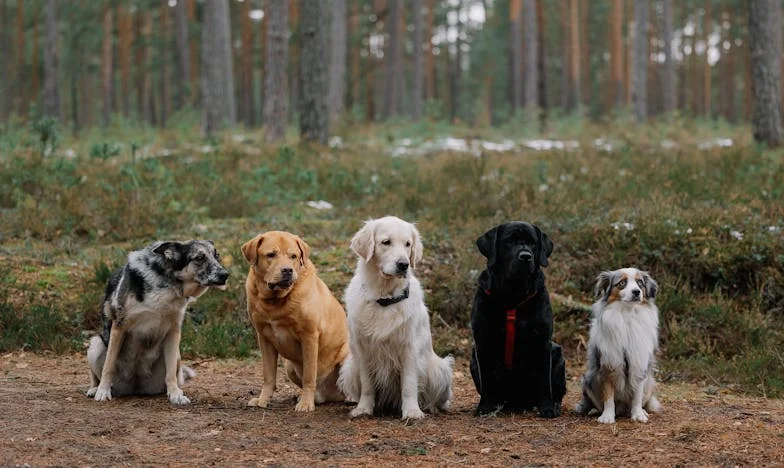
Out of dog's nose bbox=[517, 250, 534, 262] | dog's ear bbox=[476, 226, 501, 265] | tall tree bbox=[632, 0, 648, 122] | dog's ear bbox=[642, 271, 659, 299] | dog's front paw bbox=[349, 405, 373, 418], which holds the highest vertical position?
tall tree bbox=[632, 0, 648, 122]

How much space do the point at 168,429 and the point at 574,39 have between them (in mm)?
39486

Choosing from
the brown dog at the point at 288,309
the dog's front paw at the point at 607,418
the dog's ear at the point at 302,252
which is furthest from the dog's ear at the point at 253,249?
the dog's front paw at the point at 607,418

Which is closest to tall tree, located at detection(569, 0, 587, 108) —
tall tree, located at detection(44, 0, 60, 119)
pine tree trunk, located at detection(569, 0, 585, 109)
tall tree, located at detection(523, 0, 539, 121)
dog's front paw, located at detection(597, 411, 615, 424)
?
pine tree trunk, located at detection(569, 0, 585, 109)

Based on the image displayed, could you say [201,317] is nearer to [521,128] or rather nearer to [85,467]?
[85,467]

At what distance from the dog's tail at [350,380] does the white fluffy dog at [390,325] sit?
0.08 meters

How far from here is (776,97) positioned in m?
16.3

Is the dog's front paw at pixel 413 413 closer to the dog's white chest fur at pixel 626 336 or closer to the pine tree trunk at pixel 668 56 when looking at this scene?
the dog's white chest fur at pixel 626 336

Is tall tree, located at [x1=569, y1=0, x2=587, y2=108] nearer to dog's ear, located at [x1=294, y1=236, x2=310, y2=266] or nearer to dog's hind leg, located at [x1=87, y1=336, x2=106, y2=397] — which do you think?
dog's ear, located at [x1=294, y1=236, x2=310, y2=266]

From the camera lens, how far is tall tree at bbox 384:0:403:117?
33344 mm

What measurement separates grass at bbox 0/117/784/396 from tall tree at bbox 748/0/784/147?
1.29 metres

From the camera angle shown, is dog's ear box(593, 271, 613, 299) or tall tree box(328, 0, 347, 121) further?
tall tree box(328, 0, 347, 121)

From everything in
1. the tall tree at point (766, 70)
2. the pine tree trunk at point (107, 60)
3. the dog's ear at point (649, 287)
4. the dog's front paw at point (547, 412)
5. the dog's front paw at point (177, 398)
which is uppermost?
the pine tree trunk at point (107, 60)

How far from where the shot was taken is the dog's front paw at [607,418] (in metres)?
5.94

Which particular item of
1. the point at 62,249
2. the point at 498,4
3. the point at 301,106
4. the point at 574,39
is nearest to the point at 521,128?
the point at 301,106
